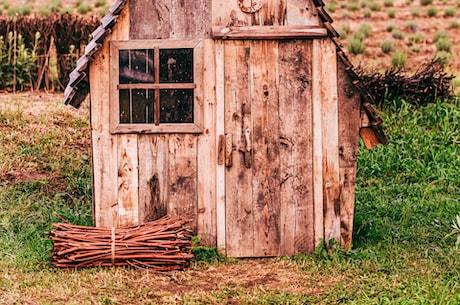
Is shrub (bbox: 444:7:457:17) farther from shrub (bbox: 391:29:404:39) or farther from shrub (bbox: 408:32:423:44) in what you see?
shrub (bbox: 408:32:423:44)

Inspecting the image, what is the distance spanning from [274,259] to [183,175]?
1.25 meters

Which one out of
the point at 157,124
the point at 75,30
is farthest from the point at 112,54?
the point at 75,30

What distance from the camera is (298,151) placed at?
6.85m

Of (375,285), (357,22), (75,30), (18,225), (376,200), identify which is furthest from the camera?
(357,22)

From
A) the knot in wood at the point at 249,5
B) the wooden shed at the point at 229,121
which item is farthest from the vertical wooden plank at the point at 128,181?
the knot in wood at the point at 249,5

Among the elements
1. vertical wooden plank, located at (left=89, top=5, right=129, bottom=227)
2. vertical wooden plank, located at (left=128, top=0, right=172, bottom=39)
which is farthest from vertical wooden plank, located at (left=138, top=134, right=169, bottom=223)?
vertical wooden plank, located at (left=128, top=0, right=172, bottom=39)

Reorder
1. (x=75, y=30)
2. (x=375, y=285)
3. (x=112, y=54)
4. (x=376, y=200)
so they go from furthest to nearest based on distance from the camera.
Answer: (x=75, y=30), (x=376, y=200), (x=112, y=54), (x=375, y=285)

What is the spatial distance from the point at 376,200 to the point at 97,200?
4236 mm

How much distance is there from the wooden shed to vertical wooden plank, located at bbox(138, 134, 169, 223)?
0.01m

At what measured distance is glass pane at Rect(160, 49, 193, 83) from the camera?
6691 mm

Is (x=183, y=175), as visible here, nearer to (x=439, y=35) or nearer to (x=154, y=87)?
(x=154, y=87)

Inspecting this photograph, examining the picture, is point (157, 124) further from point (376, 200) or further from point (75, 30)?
point (75, 30)

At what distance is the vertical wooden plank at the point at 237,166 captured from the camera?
22.2ft

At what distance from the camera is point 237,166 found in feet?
22.5
